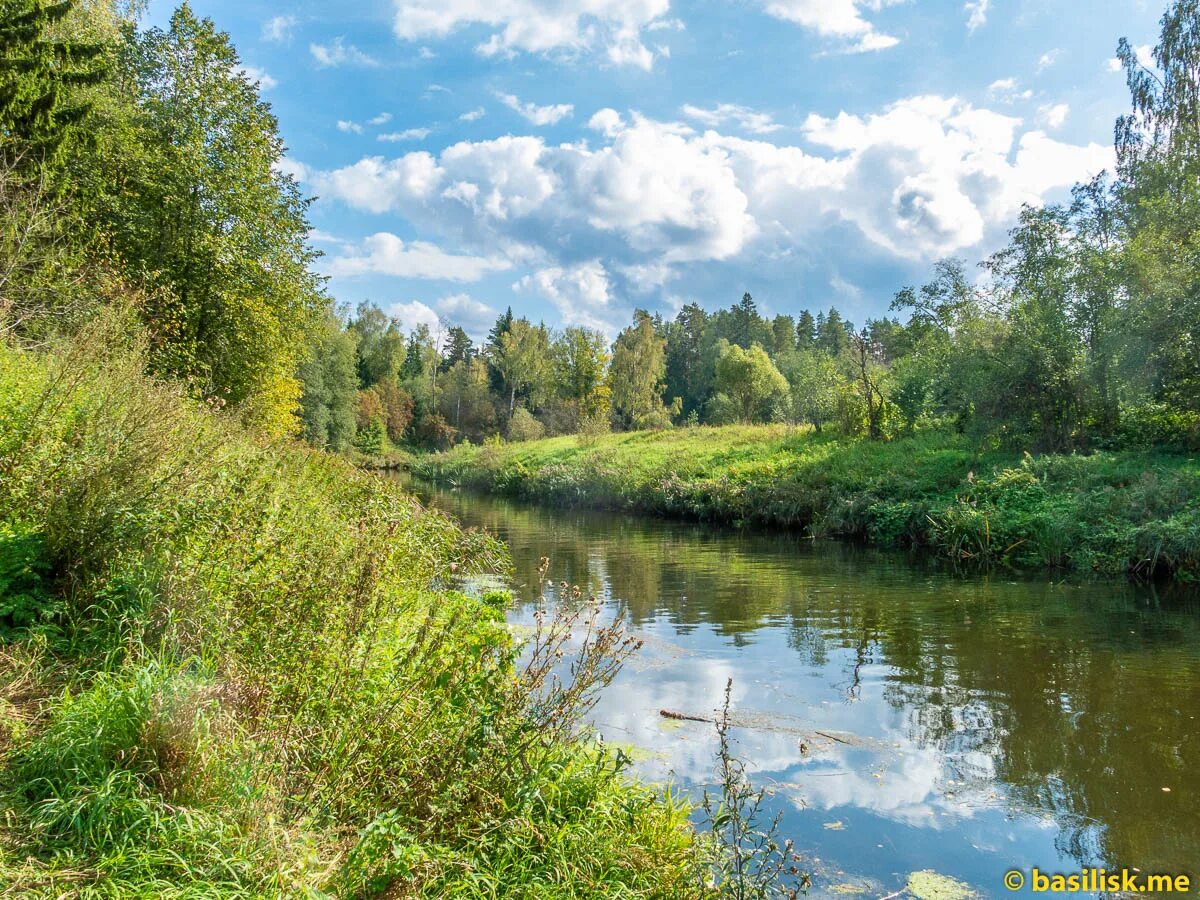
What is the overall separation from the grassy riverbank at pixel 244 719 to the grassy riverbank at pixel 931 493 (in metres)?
14.6

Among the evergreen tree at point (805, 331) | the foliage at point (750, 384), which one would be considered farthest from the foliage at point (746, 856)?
the evergreen tree at point (805, 331)

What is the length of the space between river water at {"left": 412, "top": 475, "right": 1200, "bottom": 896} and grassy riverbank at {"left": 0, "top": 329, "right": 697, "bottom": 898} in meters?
1.18

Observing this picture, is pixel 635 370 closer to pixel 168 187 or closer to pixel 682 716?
pixel 168 187

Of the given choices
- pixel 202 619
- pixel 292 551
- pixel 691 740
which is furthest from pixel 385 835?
pixel 691 740

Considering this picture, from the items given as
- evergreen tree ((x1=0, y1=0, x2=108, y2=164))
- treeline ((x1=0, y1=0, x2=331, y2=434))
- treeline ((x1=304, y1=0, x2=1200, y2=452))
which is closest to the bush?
treeline ((x1=304, y1=0, x2=1200, y2=452))

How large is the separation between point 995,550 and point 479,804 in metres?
16.5

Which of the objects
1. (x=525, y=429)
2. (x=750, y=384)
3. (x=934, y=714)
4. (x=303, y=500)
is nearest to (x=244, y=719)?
(x=303, y=500)

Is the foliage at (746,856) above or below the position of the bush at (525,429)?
below

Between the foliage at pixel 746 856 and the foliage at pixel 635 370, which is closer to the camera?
the foliage at pixel 746 856

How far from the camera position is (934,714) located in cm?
784

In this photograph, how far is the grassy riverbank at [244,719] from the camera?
3.22m

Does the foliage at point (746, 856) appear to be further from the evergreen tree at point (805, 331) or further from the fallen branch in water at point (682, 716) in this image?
the evergreen tree at point (805, 331)

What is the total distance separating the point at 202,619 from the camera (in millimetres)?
4699

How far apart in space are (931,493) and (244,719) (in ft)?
67.1
